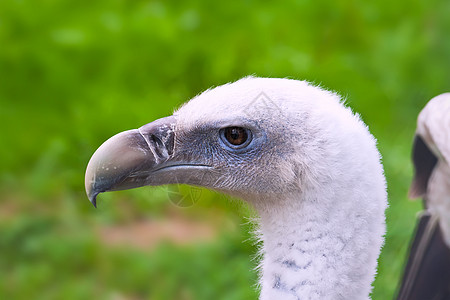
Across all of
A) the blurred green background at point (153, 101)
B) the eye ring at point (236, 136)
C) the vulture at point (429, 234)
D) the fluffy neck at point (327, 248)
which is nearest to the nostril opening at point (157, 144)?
the eye ring at point (236, 136)

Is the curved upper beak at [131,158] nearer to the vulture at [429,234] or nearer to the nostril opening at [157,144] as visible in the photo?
the nostril opening at [157,144]

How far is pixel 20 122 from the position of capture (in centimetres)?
511

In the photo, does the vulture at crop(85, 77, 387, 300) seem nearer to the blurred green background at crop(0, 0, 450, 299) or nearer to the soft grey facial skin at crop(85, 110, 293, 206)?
the soft grey facial skin at crop(85, 110, 293, 206)

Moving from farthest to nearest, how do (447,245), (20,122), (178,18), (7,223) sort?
(178,18), (20,122), (7,223), (447,245)

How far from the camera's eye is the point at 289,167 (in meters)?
2.22

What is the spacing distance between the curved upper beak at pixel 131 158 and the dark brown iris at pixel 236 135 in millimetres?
164

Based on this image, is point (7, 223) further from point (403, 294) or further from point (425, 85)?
point (425, 85)

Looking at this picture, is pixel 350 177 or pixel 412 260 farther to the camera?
pixel 412 260

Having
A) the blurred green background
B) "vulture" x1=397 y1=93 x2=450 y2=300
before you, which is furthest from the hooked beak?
"vulture" x1=397 y1=93 x2=450 y2=300

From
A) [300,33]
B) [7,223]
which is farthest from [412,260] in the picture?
Answer: [300,33]

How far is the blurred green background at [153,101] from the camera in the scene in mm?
4133

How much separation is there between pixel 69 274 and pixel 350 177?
2394 millimetres

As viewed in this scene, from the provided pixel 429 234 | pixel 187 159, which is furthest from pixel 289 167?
pixel 429 234

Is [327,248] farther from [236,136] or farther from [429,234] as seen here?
[429,234]
